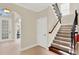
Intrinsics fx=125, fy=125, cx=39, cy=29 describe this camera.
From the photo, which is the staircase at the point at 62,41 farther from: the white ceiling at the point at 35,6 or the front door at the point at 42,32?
the white ceiling at the point at 35,6

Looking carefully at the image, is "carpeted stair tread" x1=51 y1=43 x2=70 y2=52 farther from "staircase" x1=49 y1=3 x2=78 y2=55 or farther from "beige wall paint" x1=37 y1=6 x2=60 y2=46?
"beige wall paint" x1=37 y1=6 x2=60 y2=46

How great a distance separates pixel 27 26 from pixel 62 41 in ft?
2.35

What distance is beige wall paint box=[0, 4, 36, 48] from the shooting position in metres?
2.34

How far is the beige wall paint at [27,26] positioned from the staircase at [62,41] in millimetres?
401

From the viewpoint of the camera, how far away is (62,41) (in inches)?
89.2

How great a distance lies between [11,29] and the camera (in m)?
2.36

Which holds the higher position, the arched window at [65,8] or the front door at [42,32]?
the arched window at [65,8]

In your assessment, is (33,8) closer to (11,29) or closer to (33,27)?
(33,27)

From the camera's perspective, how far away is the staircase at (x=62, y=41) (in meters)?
2.23

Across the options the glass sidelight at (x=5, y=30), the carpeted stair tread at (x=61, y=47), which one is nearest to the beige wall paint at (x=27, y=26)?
the glass sidelight at (x=5, y=30)

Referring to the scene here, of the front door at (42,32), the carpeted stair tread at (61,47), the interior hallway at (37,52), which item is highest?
the front door at (42,32)
